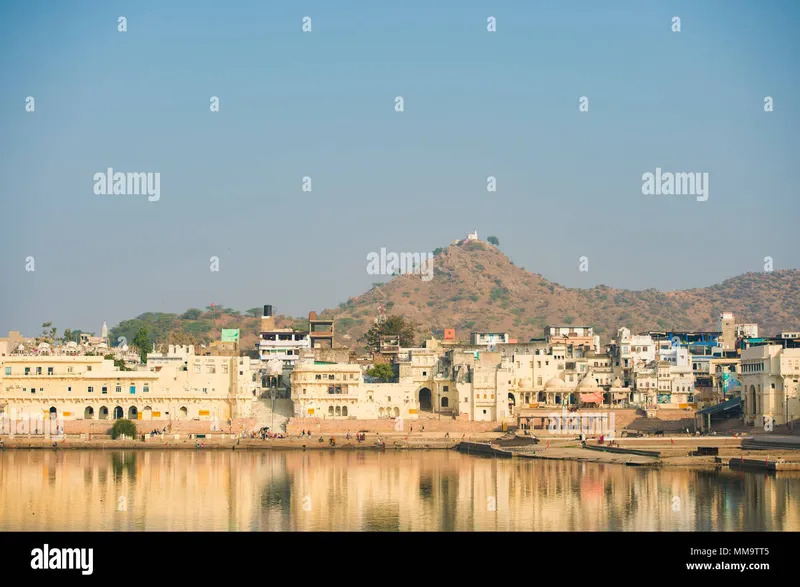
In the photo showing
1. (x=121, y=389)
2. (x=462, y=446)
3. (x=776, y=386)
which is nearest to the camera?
(x=462, y=446)

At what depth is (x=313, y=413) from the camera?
62719 millimetres

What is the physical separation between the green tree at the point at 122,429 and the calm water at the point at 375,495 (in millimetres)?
5643

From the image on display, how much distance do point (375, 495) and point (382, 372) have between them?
29211mm

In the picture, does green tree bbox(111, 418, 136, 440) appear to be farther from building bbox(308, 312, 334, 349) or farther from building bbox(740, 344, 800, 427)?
building bbox(740, 344, 800, 427)

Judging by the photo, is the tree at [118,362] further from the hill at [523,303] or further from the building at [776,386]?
the hill at [523,303]

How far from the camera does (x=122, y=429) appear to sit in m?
58.9

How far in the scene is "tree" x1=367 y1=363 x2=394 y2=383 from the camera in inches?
2704

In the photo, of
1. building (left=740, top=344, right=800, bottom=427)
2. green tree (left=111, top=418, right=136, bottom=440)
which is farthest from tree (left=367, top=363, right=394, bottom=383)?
building (left=740, top=344, right=800, bottom=427)

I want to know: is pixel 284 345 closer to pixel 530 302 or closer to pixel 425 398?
pixel 425 398

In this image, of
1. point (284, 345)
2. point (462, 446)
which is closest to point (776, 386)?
point (462, 446)

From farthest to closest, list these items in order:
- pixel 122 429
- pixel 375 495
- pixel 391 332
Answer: pixel 391 332 < pixel 122 429 < pixel 375 495

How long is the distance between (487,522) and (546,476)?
11589mm

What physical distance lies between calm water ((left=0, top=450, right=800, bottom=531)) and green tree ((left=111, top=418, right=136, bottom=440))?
5.64 m
